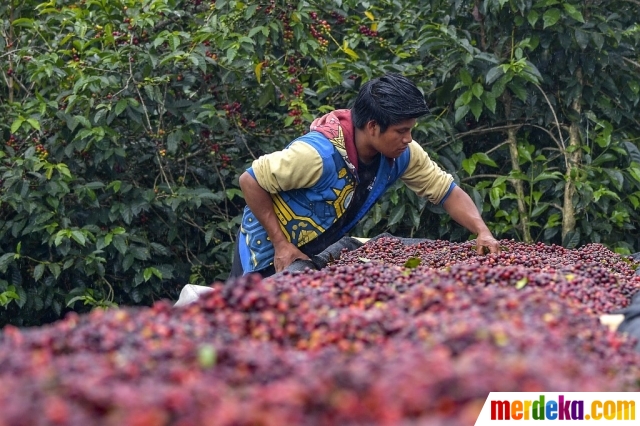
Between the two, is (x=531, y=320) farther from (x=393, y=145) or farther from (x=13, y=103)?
(x=13, y=103)

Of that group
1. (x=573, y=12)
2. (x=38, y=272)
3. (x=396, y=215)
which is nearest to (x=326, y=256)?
(x=396, y=215)

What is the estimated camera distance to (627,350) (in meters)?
1.85

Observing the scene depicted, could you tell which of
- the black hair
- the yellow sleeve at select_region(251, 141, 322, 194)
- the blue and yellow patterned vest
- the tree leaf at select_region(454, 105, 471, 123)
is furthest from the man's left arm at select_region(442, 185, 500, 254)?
the tree leaf at select_region(454, 105, 471, 123)

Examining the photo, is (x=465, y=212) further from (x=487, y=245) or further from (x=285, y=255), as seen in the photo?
(x=285, y=255)

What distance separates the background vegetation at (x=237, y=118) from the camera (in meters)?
4.78

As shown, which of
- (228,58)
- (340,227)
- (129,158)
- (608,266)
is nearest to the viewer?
(608,266)

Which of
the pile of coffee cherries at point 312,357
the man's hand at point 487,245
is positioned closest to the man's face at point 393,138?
the man's hand at point 487,245

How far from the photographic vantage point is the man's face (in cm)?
342

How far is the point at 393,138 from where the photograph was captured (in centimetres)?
344

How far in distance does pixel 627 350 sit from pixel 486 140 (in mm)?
3685

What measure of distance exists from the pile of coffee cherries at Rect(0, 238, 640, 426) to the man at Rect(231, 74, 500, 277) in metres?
1.26

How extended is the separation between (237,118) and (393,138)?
5.99ft

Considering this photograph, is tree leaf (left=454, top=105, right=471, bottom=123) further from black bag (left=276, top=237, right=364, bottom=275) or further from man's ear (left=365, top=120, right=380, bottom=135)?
man's ear (left=365, top=120, right=380, bottom=135)

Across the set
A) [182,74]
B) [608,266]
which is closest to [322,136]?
[608,266]
